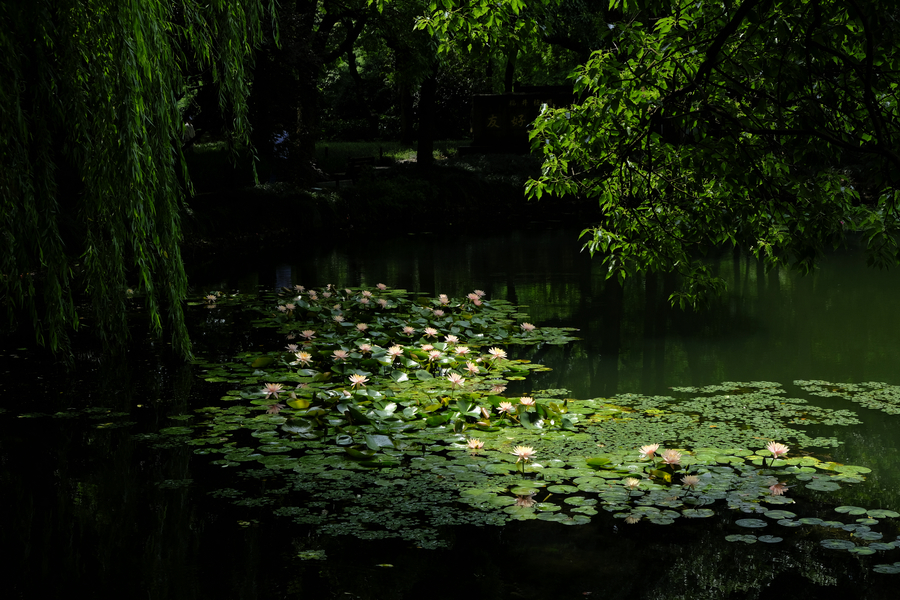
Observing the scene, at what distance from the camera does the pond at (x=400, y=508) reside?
13.0ft

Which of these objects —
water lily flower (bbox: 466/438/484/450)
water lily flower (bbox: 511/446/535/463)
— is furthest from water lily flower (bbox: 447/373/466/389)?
water lily flower (bbox: 511/446/535/463)

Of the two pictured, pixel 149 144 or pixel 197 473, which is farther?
pixel 149 144

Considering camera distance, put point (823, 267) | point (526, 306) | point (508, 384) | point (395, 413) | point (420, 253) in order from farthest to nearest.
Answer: point (420, 253)
point (823, 267)
point (526, 306)
point (508, 384)
point (395, 413)

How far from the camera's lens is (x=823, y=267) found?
1410cm

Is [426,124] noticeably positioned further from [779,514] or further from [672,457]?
[779,514]

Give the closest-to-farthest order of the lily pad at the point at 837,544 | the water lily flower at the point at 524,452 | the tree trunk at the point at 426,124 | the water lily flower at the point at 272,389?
the lily pad at the point at 837,544 < the water lily flower at the point at 524,452 < the water lily flower at the point at 272,389 < the tree trunk at the point at 426,124

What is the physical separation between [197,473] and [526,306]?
6532 millimetres

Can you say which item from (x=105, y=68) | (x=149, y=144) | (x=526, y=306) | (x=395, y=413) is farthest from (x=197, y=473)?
(x=526, y=306)

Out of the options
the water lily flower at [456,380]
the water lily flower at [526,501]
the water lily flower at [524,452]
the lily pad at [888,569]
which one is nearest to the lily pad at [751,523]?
the lily pad at [888,569]

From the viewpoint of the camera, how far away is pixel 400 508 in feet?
15.1

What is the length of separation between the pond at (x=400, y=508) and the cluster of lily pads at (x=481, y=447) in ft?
0.11

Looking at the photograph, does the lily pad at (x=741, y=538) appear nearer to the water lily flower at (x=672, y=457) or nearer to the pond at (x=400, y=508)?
the pond at (x=400, y=508)

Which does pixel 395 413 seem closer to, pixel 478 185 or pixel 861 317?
pixel 861 317

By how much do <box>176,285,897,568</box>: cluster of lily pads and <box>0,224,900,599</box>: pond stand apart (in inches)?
1.3
